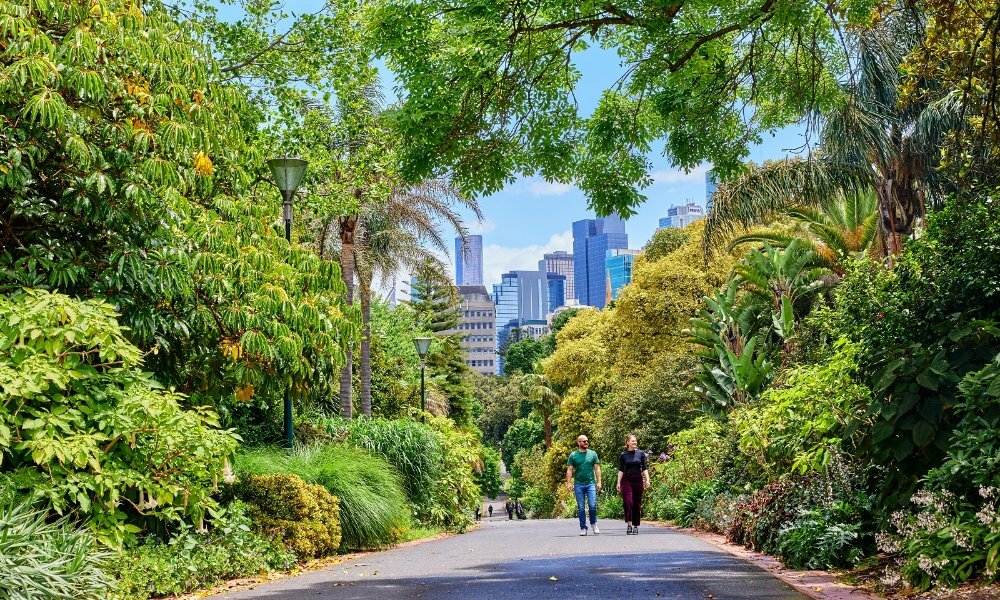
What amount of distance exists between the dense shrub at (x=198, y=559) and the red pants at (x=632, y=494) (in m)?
6.87

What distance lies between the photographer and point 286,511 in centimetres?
1147

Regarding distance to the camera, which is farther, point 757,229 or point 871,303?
point 757,229

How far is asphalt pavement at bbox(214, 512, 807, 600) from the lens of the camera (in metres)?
7.96

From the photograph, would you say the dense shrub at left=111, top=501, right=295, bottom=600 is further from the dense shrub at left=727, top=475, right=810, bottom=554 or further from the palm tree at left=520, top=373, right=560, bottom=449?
the palm tree at left=520, top=373, right=560, bottom=449

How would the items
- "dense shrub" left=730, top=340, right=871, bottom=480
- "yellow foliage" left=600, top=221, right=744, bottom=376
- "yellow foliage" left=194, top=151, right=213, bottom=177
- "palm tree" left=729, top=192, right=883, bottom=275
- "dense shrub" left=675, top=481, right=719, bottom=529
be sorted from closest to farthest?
"dense shrub" left=730, top=340, right=871, bottom=480 → "yellow foliage" left=194, top=151, right=213, bottom=177 → "dense shrub" left=675, top=481, right=719, bottom=529 → "palm tree" left=729, top=192, right=883, bottom=275 → "yellow foliage" left=600, top=221, right=744, bottom=376

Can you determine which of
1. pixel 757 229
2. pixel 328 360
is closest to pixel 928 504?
pixel 328 360

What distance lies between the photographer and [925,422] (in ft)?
24.3

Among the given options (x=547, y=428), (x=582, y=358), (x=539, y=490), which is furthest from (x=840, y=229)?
(x=547, y=428)

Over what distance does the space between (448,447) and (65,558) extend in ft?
46.7

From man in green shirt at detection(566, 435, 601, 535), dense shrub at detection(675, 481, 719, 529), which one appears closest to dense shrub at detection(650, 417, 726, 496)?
dense shrub at detection(675, 481, 719, 529)

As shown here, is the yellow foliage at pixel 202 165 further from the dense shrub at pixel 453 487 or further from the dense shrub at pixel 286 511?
the dense shrub at pixel 453 487

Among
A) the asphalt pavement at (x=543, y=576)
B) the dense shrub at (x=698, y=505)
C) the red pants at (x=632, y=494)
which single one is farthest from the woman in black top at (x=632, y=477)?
the asphalt pavement at (x=543, y=576)

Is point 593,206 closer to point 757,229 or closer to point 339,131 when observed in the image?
point 339,131

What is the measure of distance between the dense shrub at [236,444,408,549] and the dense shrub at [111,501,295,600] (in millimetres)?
1619
